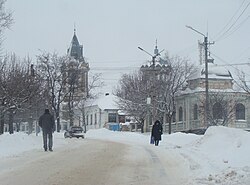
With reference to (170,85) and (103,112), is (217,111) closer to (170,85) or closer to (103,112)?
(170,85)

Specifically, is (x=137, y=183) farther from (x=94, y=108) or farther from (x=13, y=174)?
(x=94, y=108)

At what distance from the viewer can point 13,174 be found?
Answer: 1457 cm

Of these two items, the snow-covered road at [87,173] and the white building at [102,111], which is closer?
the snow-covered road at [87,173]

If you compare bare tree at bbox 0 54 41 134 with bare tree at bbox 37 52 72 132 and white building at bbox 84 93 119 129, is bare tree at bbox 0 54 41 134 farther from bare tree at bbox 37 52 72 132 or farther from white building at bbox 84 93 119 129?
white building at bbox 84 93 119 129

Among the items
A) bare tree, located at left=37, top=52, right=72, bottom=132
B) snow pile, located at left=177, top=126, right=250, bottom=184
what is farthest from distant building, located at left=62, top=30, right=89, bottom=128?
snow pile, located at left=177, top=126, right=250, bottom=184

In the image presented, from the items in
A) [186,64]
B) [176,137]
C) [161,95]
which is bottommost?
[176,137]

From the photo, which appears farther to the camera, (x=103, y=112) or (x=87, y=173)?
(x=103, y=112)

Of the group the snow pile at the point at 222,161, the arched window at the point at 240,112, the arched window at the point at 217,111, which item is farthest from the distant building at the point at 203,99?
the snow pile at the point at 222,161

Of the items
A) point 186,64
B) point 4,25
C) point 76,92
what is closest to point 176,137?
point 4,25

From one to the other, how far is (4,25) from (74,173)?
75.4 feet

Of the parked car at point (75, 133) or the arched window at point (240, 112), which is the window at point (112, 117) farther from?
the parked car at point (75, 133)

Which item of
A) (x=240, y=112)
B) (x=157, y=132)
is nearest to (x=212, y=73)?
(x=240, y=112)

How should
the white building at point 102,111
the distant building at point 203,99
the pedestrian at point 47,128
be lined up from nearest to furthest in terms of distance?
the pedestrian at point 47,128, the distant building at point 203,99, the white building at point 102,111

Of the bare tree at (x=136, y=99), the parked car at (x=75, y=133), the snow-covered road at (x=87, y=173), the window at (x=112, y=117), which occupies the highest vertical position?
the bare tree at (x=136, y=99)
